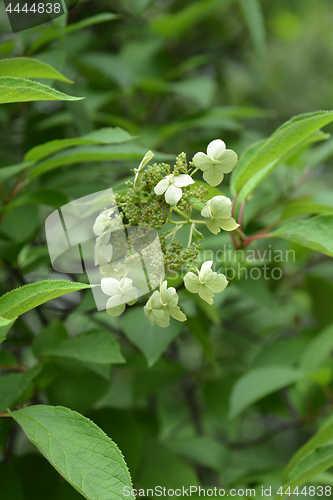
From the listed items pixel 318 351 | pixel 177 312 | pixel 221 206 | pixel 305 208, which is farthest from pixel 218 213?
pixel 318 351

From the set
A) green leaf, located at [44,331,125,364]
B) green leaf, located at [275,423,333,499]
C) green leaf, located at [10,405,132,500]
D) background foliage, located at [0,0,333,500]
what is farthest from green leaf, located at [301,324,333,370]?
green leaf, located at [10,405,132,500]

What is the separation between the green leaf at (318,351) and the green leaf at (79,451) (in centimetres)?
70

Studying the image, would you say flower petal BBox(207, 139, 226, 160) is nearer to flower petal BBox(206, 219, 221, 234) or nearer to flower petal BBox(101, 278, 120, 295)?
flower petal BBox(206, 219, 221, 234)

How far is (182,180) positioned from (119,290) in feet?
0.45

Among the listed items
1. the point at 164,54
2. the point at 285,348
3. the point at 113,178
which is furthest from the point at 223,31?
the point at 285,348

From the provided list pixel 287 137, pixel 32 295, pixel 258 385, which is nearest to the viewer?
pixel 32 295

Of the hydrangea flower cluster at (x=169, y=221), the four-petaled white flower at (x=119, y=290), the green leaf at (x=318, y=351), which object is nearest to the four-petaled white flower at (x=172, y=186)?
the hydrangea flower cluster at (x=169, y=221)

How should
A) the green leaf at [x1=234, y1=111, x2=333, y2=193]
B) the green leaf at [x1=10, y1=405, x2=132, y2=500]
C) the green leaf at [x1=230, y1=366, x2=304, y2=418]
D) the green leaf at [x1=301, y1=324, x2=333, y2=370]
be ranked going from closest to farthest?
1. the green leaf at [x1=10, y1=405, x2=132, y2=500]
2. the green leaf at [x1=234, y1=111, x2=333, y2=193]
3. the green leaf at [x1=230, y1=366, x2=304, y2=418]
4. the green leaf at [x1=301, y1=324, x2=333, y2=370]

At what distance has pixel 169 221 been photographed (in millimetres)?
475

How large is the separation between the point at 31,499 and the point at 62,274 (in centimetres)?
38

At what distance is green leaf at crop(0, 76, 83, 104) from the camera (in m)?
0.43

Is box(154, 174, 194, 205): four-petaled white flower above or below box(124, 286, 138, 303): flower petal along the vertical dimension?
above

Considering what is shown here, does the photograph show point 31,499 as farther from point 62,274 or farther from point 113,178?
point 113,178

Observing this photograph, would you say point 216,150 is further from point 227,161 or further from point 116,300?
point 116,300
